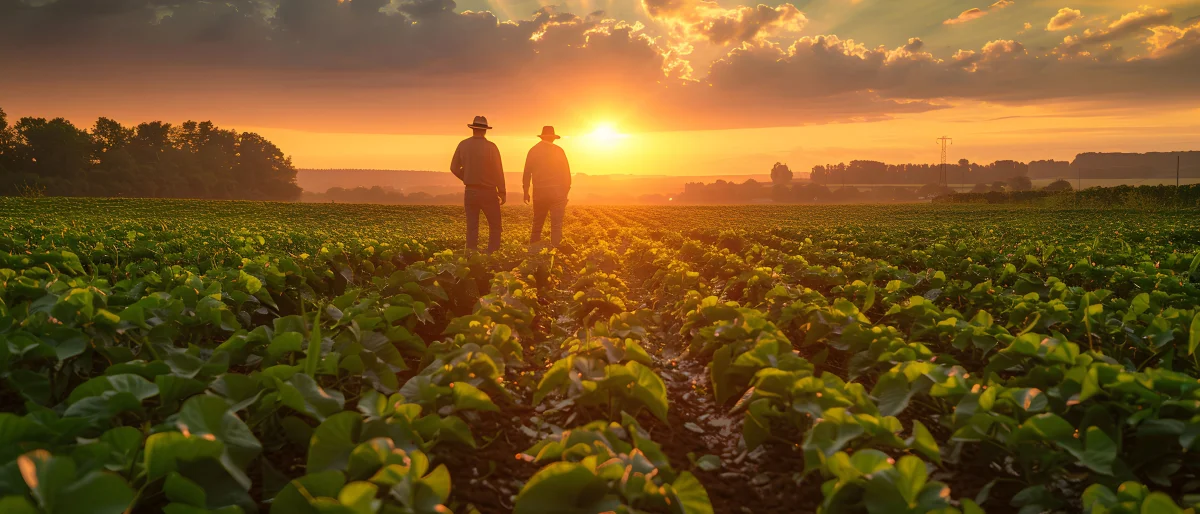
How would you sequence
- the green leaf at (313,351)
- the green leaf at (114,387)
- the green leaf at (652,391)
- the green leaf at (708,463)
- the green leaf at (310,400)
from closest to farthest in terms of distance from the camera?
the green leaf at (114,387) → the green leaf at (310,400) → the green leaf at (313,351) → the green leaf at (652,391) → the green leaf at (708,463)

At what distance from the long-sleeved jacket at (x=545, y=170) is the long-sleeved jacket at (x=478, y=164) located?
1.42 metres

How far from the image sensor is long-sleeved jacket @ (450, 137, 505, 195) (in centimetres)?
1077

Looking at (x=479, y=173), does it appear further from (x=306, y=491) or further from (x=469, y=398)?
(x=306, y=491)

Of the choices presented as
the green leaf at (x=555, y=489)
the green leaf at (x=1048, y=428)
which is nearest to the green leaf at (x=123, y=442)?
the green leaf at (x=555, y=489)

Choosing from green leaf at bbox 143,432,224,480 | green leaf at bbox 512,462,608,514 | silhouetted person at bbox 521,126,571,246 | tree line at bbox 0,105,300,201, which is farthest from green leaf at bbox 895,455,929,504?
tree line at bbox 0,105,300,201

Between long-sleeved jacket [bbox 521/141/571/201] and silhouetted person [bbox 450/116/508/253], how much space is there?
138cm

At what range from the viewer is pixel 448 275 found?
6.37 m

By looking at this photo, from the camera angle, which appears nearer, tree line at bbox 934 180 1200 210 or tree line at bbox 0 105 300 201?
tree line at bbox 934 180 1200 210

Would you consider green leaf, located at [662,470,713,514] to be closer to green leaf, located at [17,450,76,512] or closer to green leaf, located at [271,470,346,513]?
green leaf, located at [271,470,346,513]

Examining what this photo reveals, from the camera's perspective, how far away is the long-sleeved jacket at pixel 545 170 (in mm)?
12414

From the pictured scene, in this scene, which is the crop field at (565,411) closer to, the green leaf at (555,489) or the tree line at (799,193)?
the green leaf at (555,489)

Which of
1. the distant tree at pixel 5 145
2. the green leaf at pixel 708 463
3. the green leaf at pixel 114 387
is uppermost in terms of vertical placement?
the distant tree at pixel 5 145

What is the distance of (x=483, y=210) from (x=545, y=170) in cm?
192

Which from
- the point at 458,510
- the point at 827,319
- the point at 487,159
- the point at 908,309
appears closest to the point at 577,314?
the point at 827,319
